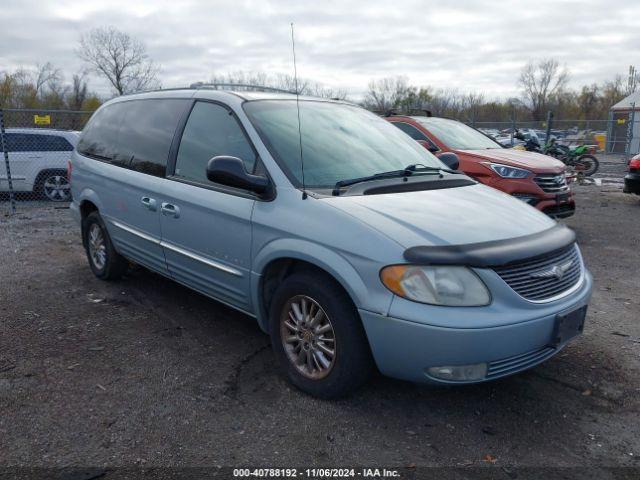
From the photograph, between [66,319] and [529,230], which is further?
[66,319]

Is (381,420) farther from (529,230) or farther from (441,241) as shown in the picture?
(529,230)

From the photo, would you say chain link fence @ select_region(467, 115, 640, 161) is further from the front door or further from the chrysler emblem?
the chrysler emblem

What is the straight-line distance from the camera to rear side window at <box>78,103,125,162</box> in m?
5.07

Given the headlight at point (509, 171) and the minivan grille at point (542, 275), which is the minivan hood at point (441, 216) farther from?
the headlight at point (509, 171)

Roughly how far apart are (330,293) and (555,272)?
1.25 meters

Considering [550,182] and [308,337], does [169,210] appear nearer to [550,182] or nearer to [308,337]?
[308,337]

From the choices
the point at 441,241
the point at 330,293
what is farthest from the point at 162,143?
the point at 441,241

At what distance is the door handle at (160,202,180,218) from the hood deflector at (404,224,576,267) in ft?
6.46

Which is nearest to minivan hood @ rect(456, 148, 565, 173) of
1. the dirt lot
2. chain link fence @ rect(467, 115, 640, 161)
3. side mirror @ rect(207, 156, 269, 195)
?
the dirt lot

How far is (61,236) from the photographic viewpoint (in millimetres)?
7941

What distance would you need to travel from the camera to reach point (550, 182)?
7207mm

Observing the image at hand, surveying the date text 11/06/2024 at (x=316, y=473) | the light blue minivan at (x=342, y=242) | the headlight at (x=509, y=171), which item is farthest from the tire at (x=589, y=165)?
the date text 11/06/2024 at (x=316, y=473)

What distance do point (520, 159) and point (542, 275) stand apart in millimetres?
5022

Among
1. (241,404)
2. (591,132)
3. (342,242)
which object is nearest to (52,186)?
(241,404)
